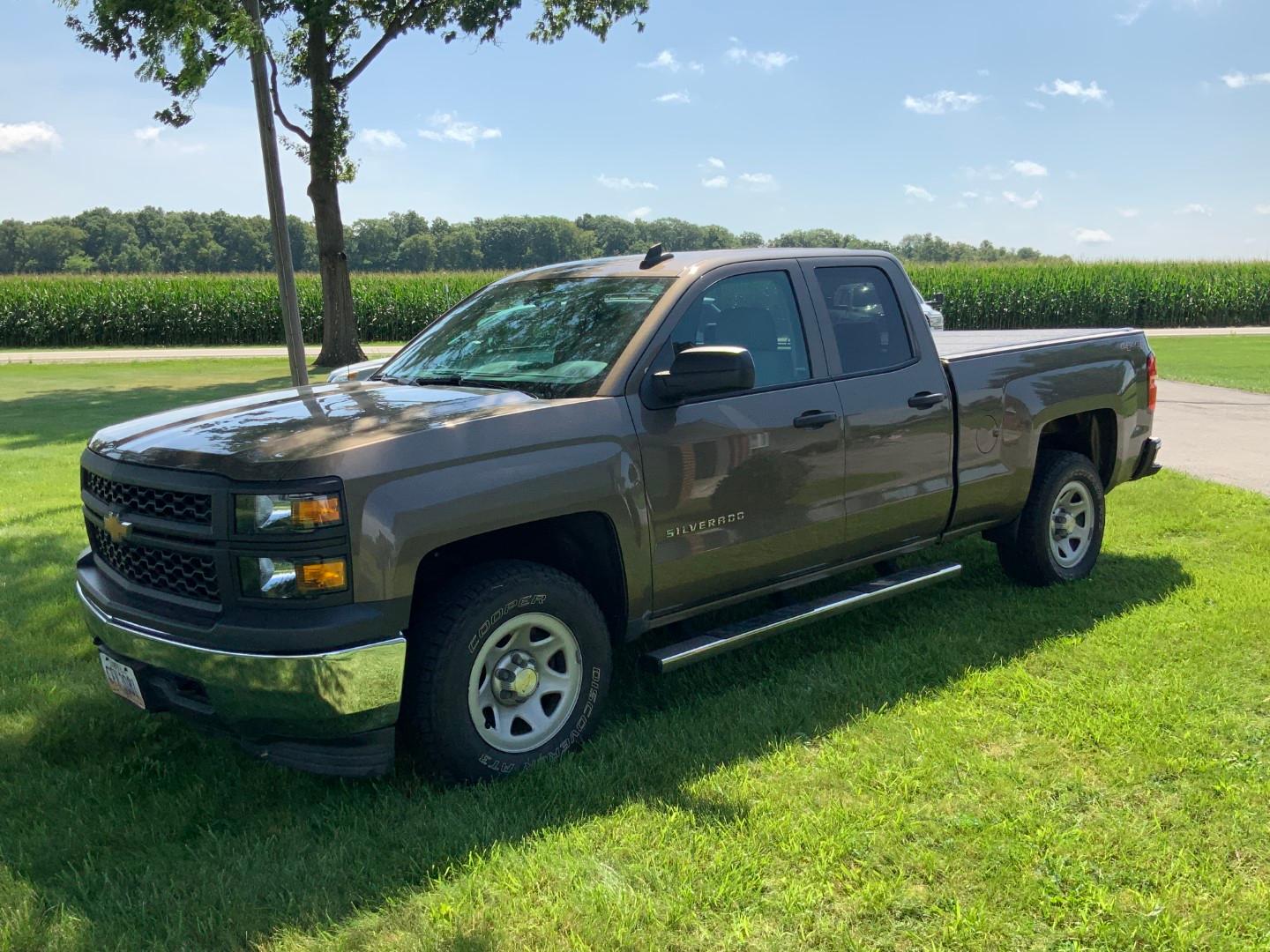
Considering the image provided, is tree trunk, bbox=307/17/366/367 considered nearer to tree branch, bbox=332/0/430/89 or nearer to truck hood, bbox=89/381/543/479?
tree branch, bbox=332/0/430/89

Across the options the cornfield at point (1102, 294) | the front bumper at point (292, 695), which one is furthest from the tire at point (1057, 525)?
the cornfield at point (1102, 294)

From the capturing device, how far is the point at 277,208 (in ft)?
25.5

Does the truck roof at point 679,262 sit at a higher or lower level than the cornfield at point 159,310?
lower

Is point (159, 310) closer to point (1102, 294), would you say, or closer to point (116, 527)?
point (1102, 294)

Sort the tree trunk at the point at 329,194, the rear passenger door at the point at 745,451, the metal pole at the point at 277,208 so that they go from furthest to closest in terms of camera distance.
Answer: the tree trunk at the point at 329,194, the metal pole at the point at 277,208, the rear passenger door at the point at 745,451

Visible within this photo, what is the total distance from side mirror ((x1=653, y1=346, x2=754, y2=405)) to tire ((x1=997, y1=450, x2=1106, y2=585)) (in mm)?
2565

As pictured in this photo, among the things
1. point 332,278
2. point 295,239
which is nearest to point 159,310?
point 332,278

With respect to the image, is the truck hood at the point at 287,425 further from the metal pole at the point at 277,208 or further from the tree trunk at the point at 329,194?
the tree trunk at the point at 329,194

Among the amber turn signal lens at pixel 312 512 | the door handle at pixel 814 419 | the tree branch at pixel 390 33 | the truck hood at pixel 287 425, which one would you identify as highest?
the tree branch at pixel 390 33

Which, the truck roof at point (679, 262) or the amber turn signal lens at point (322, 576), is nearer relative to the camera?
the amber turn signal lens at point (322, 576)

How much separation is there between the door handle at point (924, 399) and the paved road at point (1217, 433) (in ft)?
15.9

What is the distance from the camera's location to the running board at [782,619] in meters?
4.05

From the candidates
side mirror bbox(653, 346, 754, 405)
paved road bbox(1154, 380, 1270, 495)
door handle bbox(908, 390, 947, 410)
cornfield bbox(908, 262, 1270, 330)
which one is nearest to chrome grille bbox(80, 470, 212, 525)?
side mirror bbox(653, 346, 754, 405)

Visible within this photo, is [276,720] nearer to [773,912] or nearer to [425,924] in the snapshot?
[425,924]
